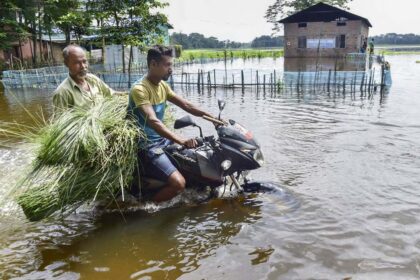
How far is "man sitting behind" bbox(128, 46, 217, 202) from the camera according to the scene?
14.2ft

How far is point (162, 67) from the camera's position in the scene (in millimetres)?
4363

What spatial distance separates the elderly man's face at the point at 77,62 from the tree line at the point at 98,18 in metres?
20.4

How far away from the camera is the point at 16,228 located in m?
4.71

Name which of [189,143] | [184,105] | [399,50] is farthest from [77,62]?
[399,50]

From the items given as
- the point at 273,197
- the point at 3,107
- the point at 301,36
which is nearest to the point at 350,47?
the point at 301,36

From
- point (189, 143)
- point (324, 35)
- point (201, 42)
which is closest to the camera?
point (189, 143)

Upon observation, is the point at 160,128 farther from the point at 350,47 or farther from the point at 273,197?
the point at 350,47

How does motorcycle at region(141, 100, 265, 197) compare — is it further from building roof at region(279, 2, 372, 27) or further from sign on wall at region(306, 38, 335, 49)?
building roof at region(279, 2, 372, 27)

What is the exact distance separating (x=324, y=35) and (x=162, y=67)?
45383 millimetres

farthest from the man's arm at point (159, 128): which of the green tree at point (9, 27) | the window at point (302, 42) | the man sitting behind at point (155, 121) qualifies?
the window at point (302, 42)

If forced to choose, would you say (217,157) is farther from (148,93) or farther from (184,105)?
(148,93)

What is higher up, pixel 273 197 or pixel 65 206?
pixel 65 206

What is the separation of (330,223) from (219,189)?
151cm

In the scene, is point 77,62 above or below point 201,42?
below
